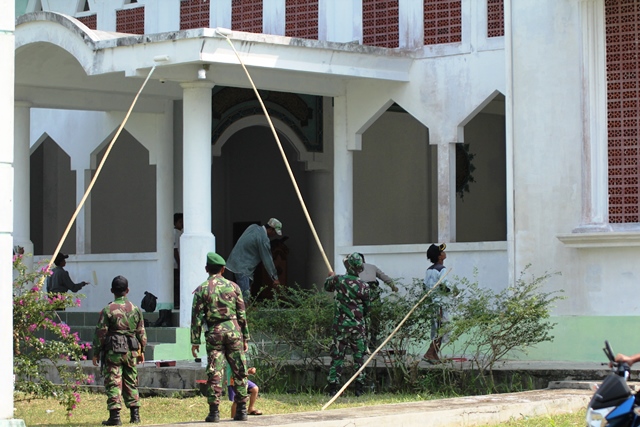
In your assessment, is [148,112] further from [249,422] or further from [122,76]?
[249,422]

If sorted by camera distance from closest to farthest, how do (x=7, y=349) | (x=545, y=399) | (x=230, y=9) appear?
(x=7, y=349), (x=545, y=399), (x=230, y=9)

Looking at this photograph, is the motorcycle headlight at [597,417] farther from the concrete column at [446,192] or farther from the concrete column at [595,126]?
the concrete column at [446,192]

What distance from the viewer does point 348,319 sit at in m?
11.9

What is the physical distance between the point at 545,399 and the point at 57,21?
7869mm

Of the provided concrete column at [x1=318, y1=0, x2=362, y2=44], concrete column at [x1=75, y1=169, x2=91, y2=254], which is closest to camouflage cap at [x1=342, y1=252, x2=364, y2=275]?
concrete column at [x1=318, y1=0, x2=362, y2=44]

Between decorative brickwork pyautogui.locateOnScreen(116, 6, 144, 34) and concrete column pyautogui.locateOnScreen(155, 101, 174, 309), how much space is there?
4.14 feet

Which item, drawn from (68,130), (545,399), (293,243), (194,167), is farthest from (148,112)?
(545,399)

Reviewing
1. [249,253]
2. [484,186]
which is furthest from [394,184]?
[249,253]

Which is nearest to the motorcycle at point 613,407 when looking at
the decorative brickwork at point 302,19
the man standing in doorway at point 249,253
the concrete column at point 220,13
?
the man standing in doorway at point 249,253

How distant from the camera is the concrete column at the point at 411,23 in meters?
15.5

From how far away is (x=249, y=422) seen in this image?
9305mm

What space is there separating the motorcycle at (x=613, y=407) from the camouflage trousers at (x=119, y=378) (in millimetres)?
4943

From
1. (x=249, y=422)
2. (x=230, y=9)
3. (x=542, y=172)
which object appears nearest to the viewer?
(x=249, y=422)

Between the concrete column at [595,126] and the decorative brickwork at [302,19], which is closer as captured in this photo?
the concrete column at [595,126]
